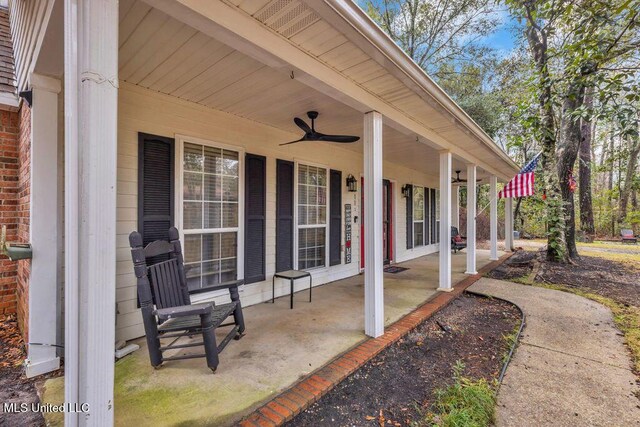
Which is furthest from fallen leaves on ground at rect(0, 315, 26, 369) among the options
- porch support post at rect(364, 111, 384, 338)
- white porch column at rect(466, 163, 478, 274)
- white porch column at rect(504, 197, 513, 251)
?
white porch column at rect(504, 197, 513, 251)

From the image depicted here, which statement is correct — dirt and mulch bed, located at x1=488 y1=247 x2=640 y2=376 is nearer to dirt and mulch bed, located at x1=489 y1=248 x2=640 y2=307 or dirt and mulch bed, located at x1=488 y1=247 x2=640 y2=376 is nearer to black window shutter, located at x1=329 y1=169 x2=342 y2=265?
dirt and mulch bed, located at x1=489 y1=248 x2=640 y2=307

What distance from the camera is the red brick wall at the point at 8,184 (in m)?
3.10

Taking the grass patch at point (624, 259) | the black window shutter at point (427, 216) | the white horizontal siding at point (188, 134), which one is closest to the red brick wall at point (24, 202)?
the white horizontal siding at point (188, 134)

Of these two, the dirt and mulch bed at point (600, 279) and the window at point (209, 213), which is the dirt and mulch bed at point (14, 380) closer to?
the window at point (209, 213)

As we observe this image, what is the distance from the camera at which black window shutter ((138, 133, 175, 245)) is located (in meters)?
2.97

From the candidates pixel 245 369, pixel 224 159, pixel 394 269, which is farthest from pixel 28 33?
pixel 394 269

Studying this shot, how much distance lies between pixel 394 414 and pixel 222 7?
279cm

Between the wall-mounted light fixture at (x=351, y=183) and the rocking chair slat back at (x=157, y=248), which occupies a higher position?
the wall-mounted light fixture at (x=351, y=183)

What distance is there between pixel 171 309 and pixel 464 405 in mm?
2214

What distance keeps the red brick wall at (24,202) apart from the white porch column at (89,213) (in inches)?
73.2

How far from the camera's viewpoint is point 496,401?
2.11 meters

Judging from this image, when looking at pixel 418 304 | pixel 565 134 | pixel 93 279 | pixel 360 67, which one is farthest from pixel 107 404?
pixel 565 134

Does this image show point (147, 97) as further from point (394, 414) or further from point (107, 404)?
point (394, 414)

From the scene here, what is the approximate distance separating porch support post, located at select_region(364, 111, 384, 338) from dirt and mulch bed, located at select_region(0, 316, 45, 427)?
258cm
